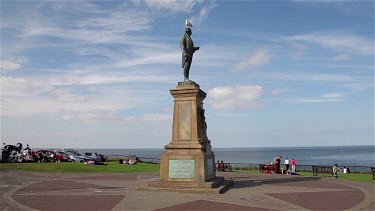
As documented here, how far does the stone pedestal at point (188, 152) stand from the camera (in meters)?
15.3

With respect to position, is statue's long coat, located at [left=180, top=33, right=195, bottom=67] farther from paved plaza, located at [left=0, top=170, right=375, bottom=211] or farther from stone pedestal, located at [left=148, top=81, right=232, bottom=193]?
paved plaza, located at [left=0, top=170, right=375, bottom=211]

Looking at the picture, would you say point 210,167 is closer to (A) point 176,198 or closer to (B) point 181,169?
(B) point 181,169

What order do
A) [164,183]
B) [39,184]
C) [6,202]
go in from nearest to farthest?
[6,202]
[164,183]
[39,184]

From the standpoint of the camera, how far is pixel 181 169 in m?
15.6

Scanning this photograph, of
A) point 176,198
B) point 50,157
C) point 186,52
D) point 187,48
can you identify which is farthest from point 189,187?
point 50,157

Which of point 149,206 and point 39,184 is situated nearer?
point 149,206

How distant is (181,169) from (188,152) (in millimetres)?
770

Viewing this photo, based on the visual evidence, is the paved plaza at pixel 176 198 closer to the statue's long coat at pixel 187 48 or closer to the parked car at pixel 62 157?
the statue's long coat at pixel 187 48

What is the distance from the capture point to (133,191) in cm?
1506

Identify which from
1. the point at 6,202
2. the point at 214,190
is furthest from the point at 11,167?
the point at 214,190

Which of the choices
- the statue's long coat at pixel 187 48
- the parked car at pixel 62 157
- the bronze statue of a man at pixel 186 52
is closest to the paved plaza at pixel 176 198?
the bronze statue of a man at pixel 186 52

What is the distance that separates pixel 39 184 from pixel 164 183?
6.25 metres

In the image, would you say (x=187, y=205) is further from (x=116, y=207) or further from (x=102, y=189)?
(x=102, y=189)

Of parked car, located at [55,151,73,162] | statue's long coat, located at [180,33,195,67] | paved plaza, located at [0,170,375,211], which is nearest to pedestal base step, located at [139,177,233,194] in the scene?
paved plaza, located at [0,170,375,211]
